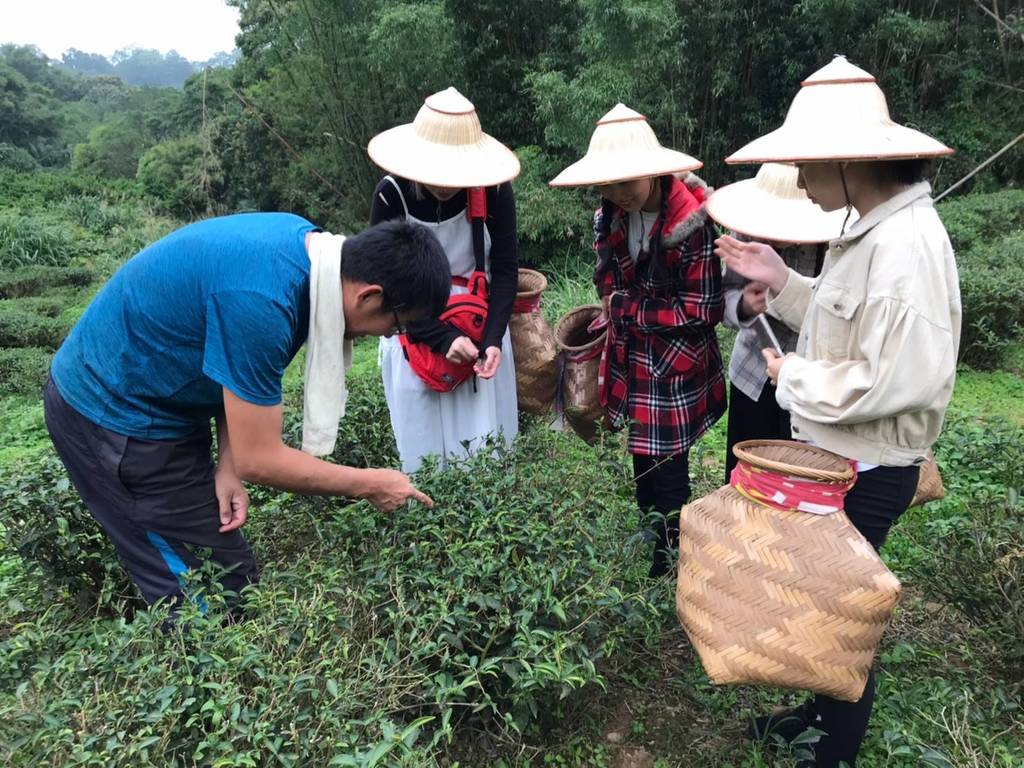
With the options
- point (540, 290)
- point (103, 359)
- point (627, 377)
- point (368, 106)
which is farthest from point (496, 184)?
point (368, 106)

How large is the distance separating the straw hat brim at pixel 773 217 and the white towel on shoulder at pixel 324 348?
125cm

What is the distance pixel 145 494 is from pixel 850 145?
192 centimetres

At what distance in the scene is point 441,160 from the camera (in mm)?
2574

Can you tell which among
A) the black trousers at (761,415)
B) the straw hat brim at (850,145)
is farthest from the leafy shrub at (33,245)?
the straw hat brim at (850,145)

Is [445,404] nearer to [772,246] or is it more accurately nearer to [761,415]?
[761,415]

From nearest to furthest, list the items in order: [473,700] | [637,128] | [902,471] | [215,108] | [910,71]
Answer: [902,471]
[473,700]
[637,128]
[910,71]
[215,108]

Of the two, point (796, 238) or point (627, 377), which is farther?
point (627, 377)

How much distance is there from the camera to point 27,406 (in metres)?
6.46

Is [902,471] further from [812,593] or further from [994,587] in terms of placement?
[994,587]

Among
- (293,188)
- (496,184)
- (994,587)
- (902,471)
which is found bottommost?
(293,188)

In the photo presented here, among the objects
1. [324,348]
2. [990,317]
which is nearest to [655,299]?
[324,348]

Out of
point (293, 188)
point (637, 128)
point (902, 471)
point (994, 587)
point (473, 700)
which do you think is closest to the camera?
point (902, 471)

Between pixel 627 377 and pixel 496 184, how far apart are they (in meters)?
0.83

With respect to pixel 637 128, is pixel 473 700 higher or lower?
lower
